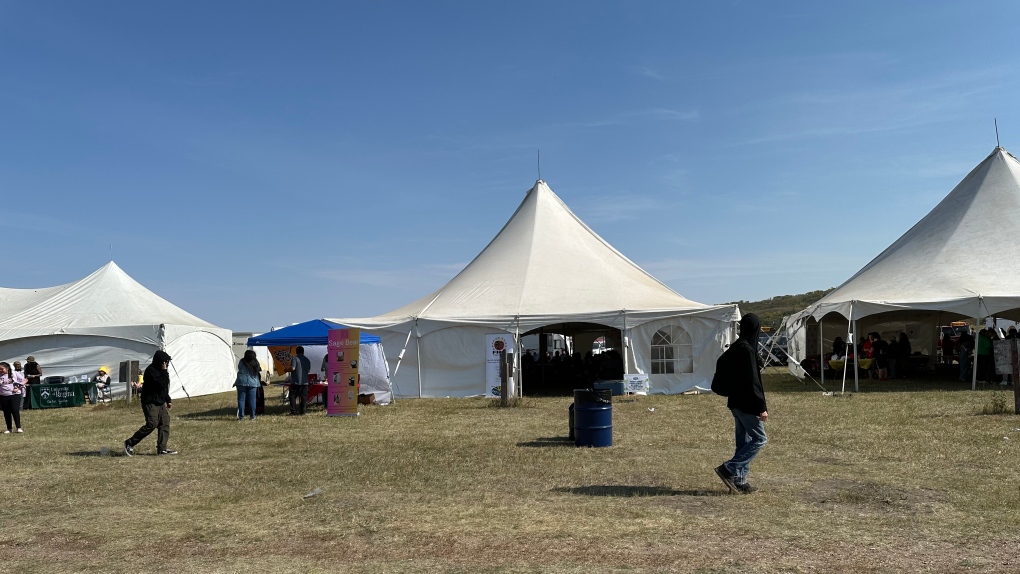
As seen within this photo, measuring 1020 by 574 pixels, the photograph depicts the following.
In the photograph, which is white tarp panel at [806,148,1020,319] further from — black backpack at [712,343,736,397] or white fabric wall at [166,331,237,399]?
white fabric wall at [166,331,237,399]

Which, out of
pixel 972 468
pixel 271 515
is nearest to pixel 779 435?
pixel 972 468

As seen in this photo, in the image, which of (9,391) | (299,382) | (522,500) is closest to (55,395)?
(9,391)

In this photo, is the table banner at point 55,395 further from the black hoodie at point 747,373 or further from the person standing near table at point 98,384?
the black hoodie at point 747,373

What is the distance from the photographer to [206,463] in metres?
8.76

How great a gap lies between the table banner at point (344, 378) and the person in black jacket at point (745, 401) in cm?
860

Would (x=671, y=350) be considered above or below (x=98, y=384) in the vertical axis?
above

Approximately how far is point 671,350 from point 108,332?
576 inches

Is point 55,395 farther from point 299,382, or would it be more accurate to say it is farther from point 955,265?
point 955,265

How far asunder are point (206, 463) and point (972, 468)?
793 centimetres

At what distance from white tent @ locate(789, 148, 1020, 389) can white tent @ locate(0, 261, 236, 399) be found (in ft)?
54.3

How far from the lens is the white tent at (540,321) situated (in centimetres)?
1725

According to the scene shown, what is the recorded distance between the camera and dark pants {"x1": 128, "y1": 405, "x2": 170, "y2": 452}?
945cm

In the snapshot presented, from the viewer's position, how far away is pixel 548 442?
9.73 meters

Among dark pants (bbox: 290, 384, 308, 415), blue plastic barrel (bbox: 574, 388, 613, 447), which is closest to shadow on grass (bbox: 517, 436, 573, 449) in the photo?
blue plastic barrel (bbox: 574, 388, 613, 447)
